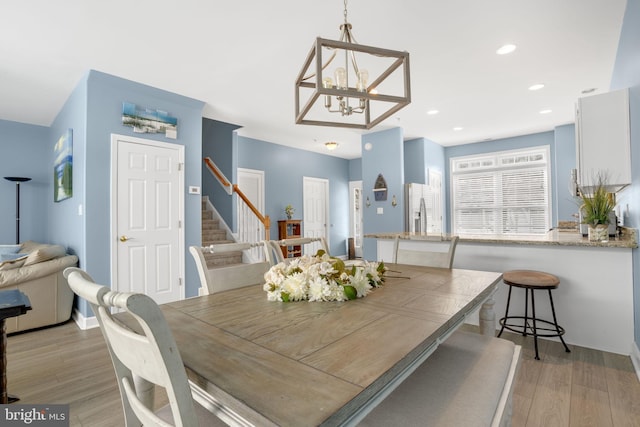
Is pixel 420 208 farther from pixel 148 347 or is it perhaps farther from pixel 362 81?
pixel 148 347

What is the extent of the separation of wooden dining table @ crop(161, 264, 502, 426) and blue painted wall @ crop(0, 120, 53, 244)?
549cm

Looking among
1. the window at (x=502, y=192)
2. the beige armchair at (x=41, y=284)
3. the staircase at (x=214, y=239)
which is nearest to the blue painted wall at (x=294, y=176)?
the staircase at (x=214, y=239)

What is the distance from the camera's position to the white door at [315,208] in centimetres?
746

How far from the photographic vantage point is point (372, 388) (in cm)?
67

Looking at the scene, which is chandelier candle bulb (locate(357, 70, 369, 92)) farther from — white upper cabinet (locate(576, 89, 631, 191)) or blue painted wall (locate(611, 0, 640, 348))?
white upper cabinet (locate(576, 89, 631, 191))

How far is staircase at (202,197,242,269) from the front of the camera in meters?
4.91

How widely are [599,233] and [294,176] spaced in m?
5.63

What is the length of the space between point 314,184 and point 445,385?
6.80 meters

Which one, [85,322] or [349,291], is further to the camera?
[85,322]

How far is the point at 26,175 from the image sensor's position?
4980mm

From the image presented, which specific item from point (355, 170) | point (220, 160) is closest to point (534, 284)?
point (220, 160)

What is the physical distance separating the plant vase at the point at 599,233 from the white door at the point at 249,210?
445 centimetres

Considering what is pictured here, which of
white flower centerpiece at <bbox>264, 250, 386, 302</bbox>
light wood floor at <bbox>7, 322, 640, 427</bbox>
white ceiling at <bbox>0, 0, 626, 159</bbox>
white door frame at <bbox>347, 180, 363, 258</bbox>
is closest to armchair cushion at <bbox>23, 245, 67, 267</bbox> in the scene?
light wood floor at <bbox>7, 322, 640, 427</bbox>

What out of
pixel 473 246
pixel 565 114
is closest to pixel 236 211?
pixel 473 246
